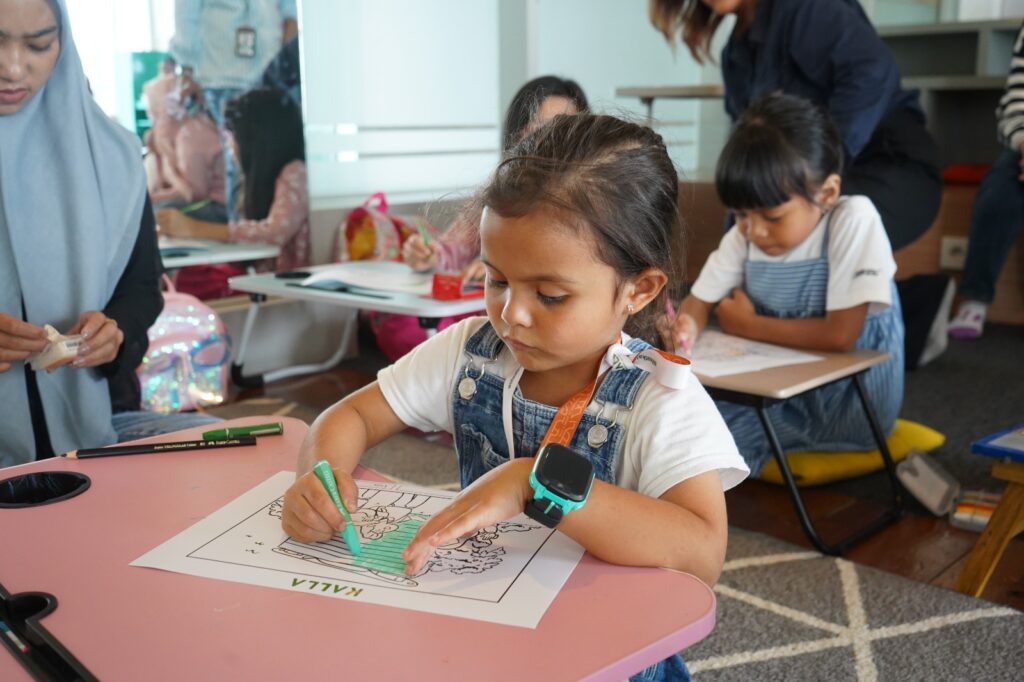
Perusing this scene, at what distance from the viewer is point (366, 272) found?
9.62 ft

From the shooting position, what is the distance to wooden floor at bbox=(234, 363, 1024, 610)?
1877mm

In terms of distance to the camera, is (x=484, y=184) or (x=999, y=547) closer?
(x=484, y=184)

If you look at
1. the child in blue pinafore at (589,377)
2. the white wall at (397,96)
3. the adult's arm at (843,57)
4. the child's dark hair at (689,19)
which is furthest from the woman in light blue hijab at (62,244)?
the white wall at (397,96)

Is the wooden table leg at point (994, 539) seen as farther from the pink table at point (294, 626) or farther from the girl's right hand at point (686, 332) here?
the pink table at point (294, 626)

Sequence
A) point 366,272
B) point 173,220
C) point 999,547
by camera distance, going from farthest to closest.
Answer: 1. point 173,220
2. point 366,272
3. point 999,547

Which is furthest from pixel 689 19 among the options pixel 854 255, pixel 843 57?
pixel 854 255

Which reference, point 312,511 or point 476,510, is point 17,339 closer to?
point 312,511

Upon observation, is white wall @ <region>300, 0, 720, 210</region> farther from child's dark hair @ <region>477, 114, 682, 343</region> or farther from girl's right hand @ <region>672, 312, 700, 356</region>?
child's dark hair @ <region>477, 114, 682, 343</region>

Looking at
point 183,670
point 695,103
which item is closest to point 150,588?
point 183,670

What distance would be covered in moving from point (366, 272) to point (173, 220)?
729 millimetres

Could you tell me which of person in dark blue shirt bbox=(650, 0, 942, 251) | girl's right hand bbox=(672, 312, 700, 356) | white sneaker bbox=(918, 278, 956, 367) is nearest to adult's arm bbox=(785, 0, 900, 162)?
person in dark blue shirt bbox=(650, 0, 942, 251)

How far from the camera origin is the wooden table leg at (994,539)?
1.69 meters

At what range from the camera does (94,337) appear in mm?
1403

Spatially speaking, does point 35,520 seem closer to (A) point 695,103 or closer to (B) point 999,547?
(B) point 999,547
